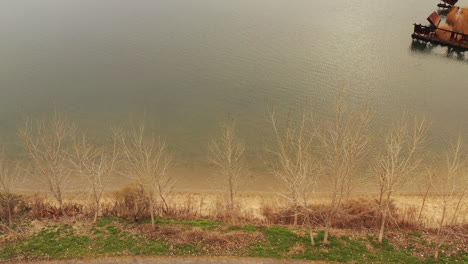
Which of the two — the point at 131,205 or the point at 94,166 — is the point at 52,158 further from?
the point at 131,205

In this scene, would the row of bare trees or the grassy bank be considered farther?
the grassy bank

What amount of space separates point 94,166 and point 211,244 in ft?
35.9

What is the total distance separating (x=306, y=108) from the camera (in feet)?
123

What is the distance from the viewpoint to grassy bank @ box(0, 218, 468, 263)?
22875 mm

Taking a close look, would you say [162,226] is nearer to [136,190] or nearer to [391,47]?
[136,190]

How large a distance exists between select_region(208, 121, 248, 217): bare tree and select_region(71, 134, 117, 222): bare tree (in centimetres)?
762

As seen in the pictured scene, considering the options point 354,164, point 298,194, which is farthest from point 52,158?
point 354,164

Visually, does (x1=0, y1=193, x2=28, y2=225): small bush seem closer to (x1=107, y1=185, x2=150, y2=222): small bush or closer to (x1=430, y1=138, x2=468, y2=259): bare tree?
(x1=107, y1=185, x2=150, y2=222): small bush

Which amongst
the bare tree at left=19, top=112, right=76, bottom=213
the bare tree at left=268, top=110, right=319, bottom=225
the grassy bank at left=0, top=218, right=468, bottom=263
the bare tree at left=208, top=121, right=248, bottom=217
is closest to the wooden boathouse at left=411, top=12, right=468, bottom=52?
the bare tree at left=268, top=110, right=319, bottom=225

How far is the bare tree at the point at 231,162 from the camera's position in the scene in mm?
27439

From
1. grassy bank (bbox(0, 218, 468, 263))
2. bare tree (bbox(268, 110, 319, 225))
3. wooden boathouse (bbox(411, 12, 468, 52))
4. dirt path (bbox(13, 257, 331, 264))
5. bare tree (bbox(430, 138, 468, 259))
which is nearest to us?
bare tree (bbox(430, 138, 468, 259))

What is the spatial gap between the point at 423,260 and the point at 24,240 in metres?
23.2

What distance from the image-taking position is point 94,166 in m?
29.0

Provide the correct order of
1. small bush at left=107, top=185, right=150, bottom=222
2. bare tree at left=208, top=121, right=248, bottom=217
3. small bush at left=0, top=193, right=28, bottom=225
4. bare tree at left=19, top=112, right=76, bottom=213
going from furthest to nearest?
1. bare tree at left=208, top=121, right=248, bottom=217
2. small bush at left=107, top=185, right=150, bottom=222
3. small bush at left=0, top=193, right=28, bottom=225
4. bare tree at left=19, top=112, right=76, bottom=213
